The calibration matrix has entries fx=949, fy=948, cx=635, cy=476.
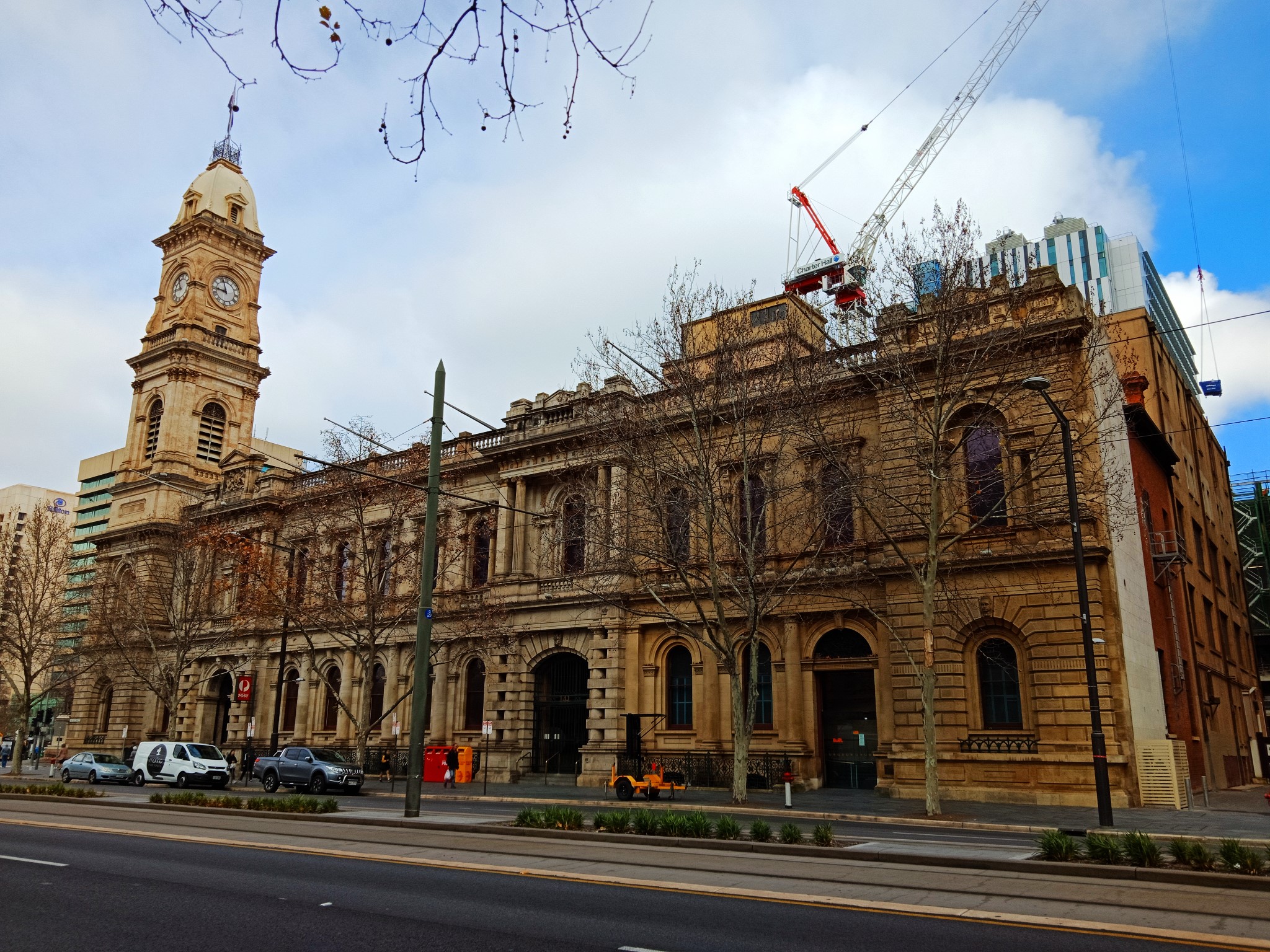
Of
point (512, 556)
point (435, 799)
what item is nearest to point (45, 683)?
point (512, 556)

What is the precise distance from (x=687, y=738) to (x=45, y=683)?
87.1 m

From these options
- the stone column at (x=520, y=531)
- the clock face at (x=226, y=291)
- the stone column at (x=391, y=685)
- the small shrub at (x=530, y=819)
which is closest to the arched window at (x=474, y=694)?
the stone column at (x=391, y=685)

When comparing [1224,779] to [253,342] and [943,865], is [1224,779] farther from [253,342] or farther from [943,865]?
[253,342]

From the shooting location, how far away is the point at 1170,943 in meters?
7.85

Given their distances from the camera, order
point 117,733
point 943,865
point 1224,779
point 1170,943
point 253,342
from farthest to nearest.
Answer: point 253,342 → point 117,733 → point 1224,779 → point 943,865 → point 1170,943

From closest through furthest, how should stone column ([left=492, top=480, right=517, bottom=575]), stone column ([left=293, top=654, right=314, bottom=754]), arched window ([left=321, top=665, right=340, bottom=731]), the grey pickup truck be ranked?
1. the grey pickup truck
2. stone column ([left=492, top=480, right=517, bottom=575])
3. stone column ([left=293, top=654, right=314, bottom=754])
4. arched window ([left=321, top=665, right=340, bottom=731])

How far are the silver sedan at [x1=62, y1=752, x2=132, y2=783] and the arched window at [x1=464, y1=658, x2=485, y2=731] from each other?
13.4m

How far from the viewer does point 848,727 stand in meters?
30.5

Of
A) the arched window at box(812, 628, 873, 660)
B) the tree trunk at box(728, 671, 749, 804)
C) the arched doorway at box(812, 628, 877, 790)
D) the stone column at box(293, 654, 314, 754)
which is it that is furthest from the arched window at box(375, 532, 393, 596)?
the arched doorway at box(812, 628, 877, 790)

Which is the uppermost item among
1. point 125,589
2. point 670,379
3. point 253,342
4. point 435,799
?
point 253,342

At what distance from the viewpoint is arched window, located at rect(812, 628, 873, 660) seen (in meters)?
30.4

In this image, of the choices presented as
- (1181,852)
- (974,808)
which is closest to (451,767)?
(974,808)

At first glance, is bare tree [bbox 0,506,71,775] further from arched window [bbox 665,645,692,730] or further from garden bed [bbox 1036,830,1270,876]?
garden bed [bbox 1036,830,1270,876]

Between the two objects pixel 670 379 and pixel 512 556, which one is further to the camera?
pixel 512 556
